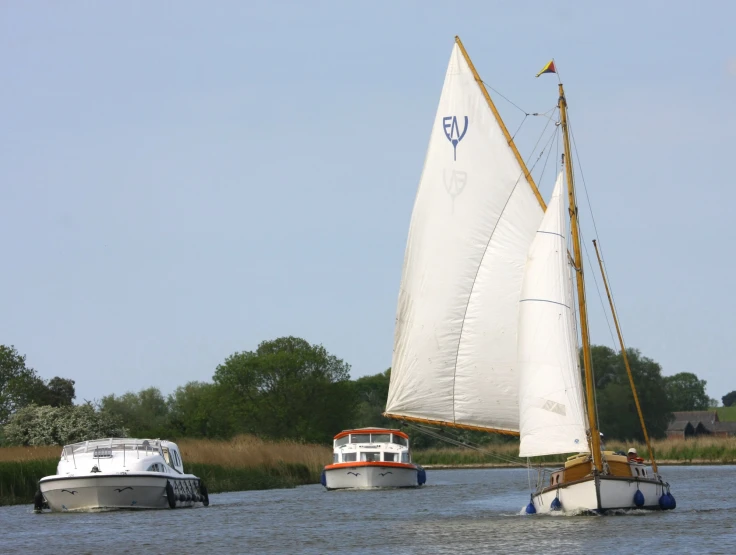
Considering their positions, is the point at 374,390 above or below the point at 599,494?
above

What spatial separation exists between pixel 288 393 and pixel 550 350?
89.3m

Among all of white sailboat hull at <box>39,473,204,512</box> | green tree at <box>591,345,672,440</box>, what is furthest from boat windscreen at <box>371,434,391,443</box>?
green tree at <box>591,345,672,440</box>

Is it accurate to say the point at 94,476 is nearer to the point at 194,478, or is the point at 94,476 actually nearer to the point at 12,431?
the point at 194,478

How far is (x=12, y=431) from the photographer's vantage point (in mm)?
76500

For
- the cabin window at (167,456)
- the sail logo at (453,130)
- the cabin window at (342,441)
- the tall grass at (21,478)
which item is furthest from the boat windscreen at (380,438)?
the sail logo at (453,130)

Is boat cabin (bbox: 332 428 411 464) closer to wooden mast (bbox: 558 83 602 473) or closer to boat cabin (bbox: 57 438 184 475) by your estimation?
boat cabin (bbox: 57 438 184 475)

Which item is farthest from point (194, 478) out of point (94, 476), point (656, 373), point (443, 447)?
point (656, 373)

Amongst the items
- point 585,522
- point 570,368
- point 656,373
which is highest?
point 656,373

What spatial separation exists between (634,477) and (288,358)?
89644 millimetres

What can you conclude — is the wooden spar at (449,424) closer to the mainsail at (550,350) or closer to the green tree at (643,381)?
the mainsail at (550,350)

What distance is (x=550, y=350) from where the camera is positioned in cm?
3788

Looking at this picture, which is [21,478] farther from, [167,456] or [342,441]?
[342,441]

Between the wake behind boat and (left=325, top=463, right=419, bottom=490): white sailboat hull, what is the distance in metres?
21.1

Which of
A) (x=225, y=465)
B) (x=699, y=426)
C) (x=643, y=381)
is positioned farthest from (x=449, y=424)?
(x=699, y=426)
